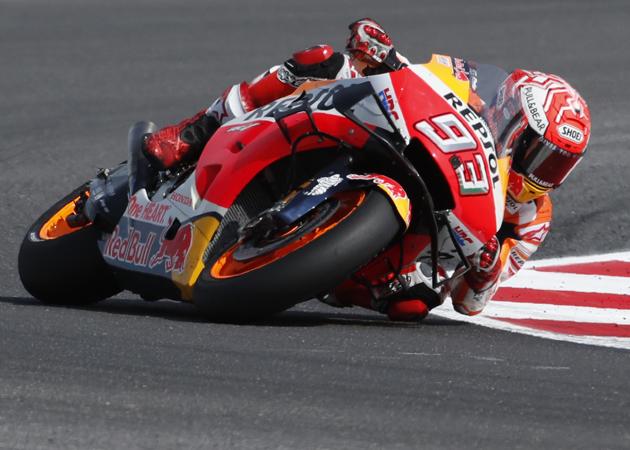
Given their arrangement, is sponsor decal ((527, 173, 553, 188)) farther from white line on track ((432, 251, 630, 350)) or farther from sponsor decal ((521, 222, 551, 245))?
white line on track ((432, 251, 630, 350))

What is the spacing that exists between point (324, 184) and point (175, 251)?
29.2 inches

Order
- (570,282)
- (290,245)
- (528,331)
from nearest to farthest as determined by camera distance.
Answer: (290,245) < (528,331) < (570,282)

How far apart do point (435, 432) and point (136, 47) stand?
9.89m

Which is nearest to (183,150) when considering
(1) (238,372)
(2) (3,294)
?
(2) (3,294)

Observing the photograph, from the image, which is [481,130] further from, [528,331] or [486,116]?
[528,331]

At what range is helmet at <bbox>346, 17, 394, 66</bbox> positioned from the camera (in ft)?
21.6

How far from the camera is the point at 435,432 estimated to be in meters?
4.42

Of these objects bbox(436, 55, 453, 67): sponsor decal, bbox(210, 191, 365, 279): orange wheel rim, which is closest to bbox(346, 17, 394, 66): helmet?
bbox(436, 55, 453, 67): sponsor decal

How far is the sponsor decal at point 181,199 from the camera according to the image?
6402mm

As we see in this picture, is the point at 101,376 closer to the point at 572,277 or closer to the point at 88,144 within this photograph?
the point at 572,277

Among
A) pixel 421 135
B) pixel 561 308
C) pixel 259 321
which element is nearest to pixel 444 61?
pixel 421 135

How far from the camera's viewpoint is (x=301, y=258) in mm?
5738

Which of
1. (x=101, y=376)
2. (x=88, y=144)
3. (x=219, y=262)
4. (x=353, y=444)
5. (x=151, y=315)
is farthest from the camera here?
(x=88, y=144)

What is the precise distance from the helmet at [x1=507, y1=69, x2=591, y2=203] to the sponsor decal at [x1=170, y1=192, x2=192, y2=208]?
1.30 m
